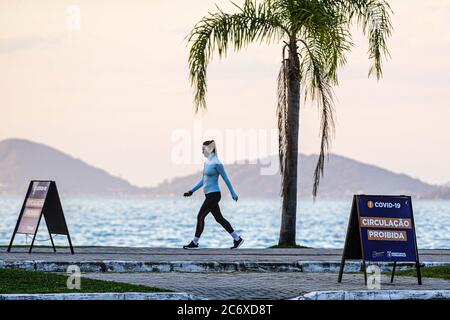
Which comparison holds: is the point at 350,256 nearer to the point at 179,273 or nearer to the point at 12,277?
the point at 179,273

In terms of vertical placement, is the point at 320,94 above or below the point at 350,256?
above

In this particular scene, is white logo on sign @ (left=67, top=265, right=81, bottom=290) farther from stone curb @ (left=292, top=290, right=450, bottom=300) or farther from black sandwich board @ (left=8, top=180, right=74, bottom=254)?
stone curb @ (left=292, top=290, right=450, bottom=300)

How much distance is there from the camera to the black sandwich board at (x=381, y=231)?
15961mm

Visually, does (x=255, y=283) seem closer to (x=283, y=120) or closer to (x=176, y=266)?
(x=176, y=266)

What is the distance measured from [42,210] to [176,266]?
11.0 feet

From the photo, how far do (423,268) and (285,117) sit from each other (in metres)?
7.22

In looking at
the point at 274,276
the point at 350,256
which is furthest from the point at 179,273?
the point at 350,256

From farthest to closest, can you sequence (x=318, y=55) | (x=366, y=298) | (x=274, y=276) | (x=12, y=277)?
(x=318, y=55)
(x=274, y=276)
(x=12, y=277)
(x=366, y=298)

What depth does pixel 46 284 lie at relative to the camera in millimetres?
15055

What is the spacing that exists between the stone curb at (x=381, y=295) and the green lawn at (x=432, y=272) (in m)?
2.95

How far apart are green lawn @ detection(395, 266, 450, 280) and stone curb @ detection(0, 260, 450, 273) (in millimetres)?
769

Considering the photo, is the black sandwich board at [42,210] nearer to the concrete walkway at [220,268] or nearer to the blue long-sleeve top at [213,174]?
the concrete walkway at [220,268]

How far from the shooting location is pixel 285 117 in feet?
Answer: 83.5
